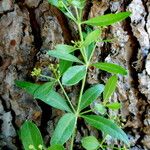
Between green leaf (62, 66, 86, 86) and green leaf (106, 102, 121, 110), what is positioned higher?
green leaf (62, 66, 86, 86)

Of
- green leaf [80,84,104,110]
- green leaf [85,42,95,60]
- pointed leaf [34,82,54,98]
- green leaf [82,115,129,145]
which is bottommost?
green leaf [82,115,129,145]

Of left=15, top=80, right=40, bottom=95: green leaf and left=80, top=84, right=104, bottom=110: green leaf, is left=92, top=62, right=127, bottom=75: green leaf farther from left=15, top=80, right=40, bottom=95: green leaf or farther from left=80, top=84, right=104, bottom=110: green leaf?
left=15, top=80, right=40, bottom=95: green leaf

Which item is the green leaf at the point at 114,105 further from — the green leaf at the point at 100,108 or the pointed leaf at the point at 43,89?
the pointed leaf at the point at 43,89

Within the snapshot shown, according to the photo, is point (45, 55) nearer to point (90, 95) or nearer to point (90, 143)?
point (90, 95)

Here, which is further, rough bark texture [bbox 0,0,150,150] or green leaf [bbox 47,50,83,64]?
rough bark texture [bbox 0,0,150,150]

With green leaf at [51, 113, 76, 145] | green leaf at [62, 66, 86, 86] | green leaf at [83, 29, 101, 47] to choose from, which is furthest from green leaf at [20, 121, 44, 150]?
green leaf at [83, 29, 101, 47]

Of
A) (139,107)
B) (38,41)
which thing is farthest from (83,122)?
(38,41)

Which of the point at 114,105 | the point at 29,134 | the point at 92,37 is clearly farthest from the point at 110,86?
the point at 29,134
